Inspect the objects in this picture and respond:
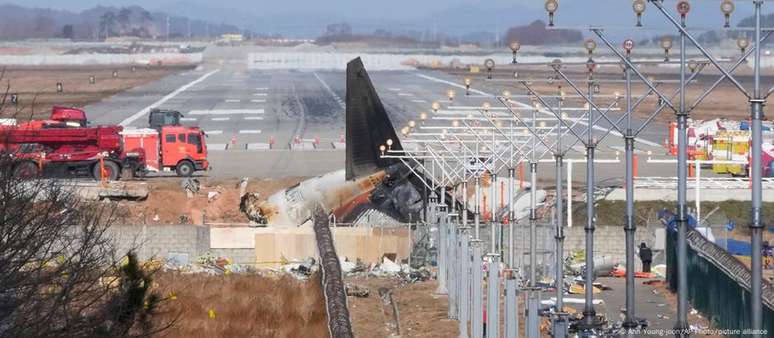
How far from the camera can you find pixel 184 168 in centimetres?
6244

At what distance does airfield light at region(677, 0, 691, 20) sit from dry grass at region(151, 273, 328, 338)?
14667mm

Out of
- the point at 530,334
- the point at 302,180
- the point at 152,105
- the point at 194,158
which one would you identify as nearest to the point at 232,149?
the point at 194,158

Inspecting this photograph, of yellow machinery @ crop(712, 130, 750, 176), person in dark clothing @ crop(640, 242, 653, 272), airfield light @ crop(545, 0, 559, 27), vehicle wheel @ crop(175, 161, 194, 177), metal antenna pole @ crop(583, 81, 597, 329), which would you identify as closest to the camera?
airfield light @ crop(545, 0, 559, 27)

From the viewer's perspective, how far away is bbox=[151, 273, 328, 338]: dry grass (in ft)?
115

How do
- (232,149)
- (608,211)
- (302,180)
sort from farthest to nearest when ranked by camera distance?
(232,149) → (302,180) → (608,211)

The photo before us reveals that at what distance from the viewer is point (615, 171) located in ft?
202

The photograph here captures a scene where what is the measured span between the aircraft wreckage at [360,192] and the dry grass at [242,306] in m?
7.55

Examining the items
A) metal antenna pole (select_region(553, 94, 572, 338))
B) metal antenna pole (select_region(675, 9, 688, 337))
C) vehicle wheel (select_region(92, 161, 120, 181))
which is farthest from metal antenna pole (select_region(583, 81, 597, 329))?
vehicle wheel (select_region(92, 161, 120, 181))

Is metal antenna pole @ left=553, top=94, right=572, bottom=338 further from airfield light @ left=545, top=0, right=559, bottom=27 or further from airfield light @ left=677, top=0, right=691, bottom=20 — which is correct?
airfield light @ left=677, top=0, right=691, bottom=20

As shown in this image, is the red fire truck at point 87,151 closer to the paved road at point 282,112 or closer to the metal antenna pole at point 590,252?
the paved road at point 282,112

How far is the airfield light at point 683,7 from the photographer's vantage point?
21.2 metres

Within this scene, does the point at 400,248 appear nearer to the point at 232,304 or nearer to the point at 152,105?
the point at 232,304

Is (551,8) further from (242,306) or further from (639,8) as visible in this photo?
(242,306)

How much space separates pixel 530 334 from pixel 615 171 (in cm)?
3696
